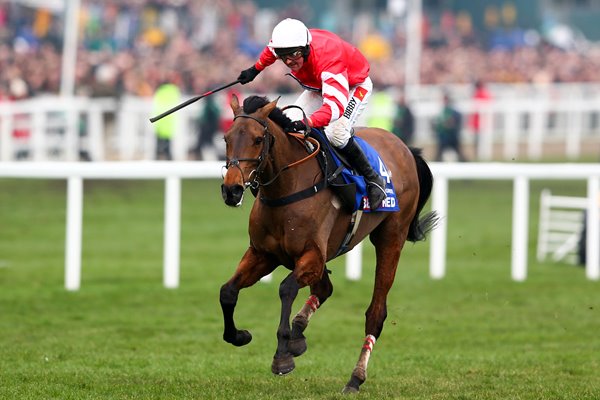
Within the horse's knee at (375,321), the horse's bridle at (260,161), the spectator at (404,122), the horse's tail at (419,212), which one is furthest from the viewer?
the spectator at (404,122)

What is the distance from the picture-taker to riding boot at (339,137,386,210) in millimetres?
7699

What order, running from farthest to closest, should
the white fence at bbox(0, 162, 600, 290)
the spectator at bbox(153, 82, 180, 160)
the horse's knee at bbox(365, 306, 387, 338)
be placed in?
the spectator at bbox(153, 82, 180, 160)
the white fence at bbox(0, 162, 600, 290)
the horse's knee at bbox(365, 306, 387, 338)

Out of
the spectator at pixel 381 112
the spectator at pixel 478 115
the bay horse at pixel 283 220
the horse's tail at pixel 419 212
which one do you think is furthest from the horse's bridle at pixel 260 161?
the spectator at pixel 478 115

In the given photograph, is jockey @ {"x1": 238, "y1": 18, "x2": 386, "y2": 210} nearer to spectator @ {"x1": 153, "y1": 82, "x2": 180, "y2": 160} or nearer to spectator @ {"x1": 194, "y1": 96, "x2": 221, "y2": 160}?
spectator @ {"x1": 153, "y1": 82, "x2": 180, "y2": 160}

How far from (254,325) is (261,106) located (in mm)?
3569

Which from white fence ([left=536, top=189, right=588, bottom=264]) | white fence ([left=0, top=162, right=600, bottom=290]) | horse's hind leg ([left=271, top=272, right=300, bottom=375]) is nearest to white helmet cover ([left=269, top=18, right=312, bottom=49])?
horse's hind leg ([left=271, top=272, right=300, bottom=375])

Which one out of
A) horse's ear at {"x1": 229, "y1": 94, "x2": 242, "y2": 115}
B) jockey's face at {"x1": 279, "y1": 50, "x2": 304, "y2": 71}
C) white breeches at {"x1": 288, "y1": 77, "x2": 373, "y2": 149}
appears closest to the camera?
horse's ear at {"x1": 229, "y1": 94, "x2": 242, "y2": 115}

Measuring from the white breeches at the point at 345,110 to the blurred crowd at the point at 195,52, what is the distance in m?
14.0

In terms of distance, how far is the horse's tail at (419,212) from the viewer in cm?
868

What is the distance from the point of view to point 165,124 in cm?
2150

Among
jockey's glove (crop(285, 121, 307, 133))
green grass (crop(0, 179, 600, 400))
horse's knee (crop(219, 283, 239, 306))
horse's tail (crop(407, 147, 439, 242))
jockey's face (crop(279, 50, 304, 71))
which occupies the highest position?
jockey's face (crop(279, 50, 304, 71))

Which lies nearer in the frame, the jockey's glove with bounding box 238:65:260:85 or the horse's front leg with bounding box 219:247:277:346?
the horse's front leg with bounding box 219:247:277:346

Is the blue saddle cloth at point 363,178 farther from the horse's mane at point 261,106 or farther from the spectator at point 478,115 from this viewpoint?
the spectator at point 478,115

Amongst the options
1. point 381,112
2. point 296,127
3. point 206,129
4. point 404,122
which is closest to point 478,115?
point 404,122
